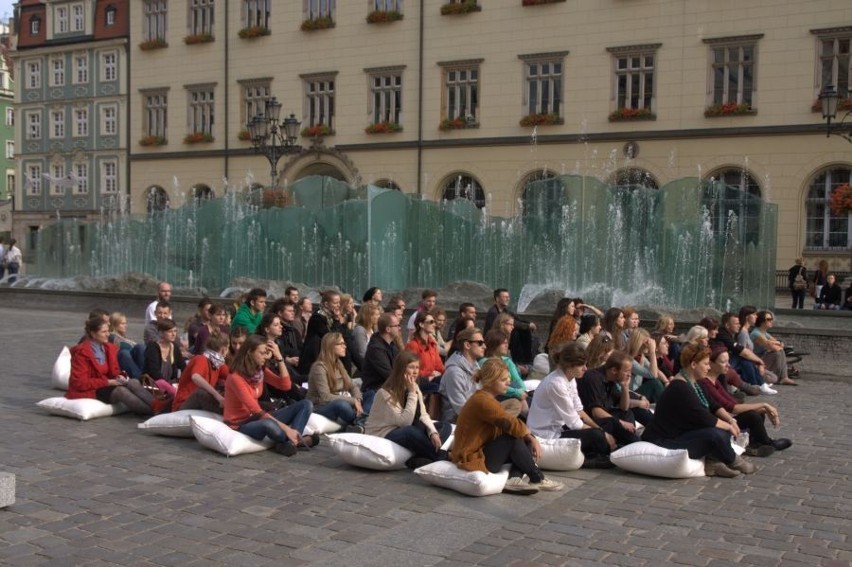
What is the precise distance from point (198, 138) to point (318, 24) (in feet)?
26.2

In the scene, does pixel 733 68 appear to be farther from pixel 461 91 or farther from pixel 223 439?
pixel 223 439

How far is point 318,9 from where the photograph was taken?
42.2 meters

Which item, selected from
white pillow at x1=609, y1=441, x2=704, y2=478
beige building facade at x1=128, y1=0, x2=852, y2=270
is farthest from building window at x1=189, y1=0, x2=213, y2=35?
white pillow at x1=609, y1=441, x2=704, y2=478

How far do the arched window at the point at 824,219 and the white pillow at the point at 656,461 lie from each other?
2594 centimetres

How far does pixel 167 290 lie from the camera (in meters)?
15.6

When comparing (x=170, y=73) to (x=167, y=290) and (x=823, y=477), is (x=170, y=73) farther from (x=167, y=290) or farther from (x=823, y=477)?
(x=823, y=477)

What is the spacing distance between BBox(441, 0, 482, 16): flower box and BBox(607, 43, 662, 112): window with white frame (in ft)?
18.5

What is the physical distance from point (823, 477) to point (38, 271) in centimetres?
3163

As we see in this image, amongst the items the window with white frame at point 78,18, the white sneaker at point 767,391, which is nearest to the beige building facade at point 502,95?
the window with white frame at point 78,18

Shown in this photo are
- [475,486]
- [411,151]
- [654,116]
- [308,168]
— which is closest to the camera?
[475,486]

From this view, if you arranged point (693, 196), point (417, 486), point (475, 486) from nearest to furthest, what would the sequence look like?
point (475, 486)
point (417, 486)
point (693, 196)

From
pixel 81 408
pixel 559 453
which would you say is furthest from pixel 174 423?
Answer: pixel 559 453

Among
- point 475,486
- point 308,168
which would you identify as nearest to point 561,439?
point 475,486

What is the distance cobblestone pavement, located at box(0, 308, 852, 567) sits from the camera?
22.0 feet
